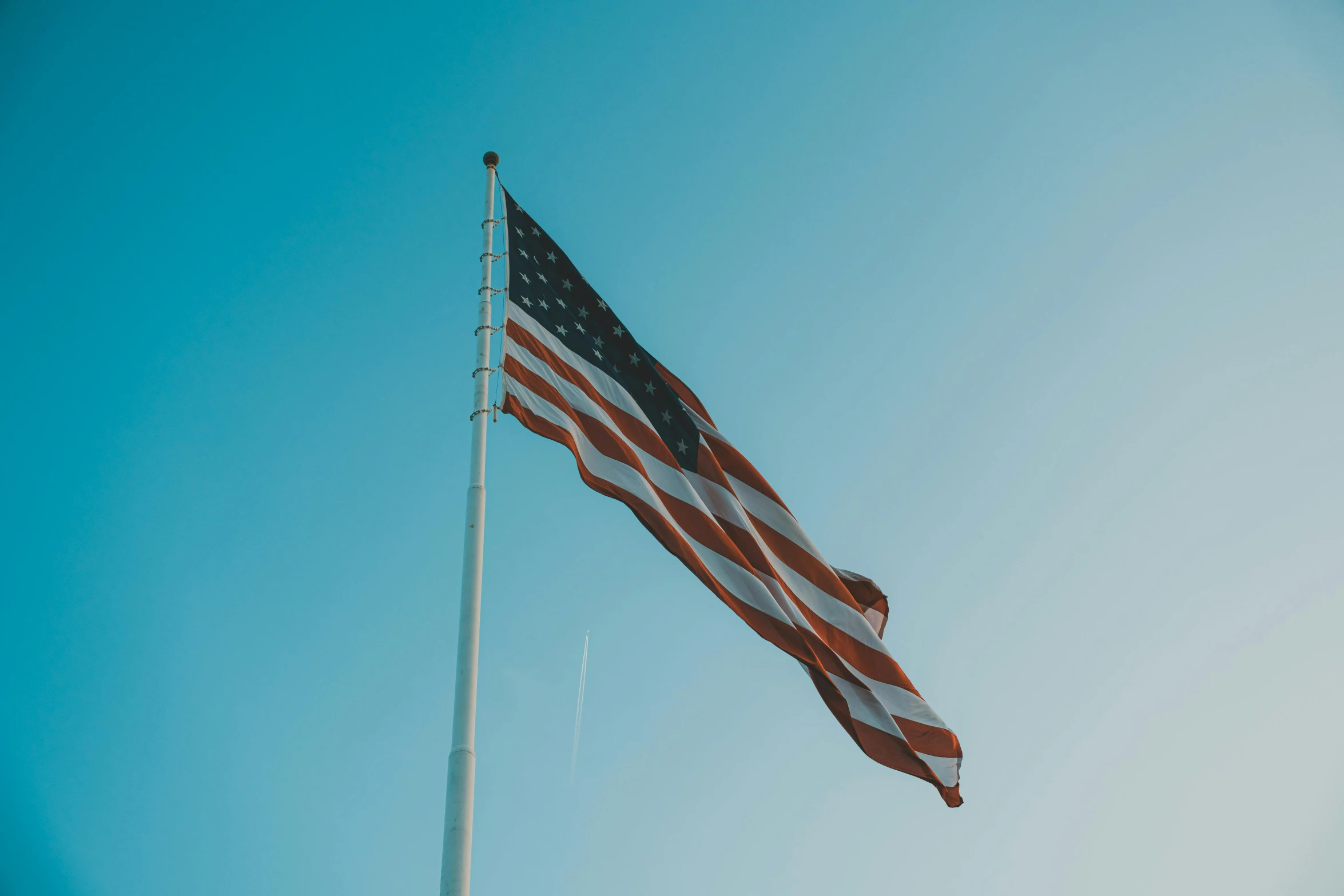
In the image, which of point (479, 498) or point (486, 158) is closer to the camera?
point (479, 498)

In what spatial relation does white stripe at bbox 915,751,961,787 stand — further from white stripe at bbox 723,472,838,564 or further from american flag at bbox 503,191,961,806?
white stripe at bbox 723,472,838,564

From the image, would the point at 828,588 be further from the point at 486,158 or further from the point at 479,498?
the point at 486,158

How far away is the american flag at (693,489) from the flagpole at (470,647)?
0.96 feet

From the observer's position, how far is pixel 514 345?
34.0 feet

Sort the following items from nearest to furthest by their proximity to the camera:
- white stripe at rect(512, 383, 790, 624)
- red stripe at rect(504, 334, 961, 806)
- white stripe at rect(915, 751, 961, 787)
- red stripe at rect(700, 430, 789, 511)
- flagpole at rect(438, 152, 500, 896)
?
1. flagpole at rect(438, 152, 500, 896)
2. white stripe at rect(512, 383, 790, 624)
3. red stripe at rect(504, 334, 961, 806)
4. white stripe at rect(915, 751, 961, 787)
5. red stripe at rect(700, 430, 789, 511)

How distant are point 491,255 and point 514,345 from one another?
4.47 feet

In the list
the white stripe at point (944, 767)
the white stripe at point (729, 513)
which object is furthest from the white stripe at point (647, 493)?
the white stripe at point (944, 767)

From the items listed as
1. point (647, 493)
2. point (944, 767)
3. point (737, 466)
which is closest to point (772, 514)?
point (737, 466)

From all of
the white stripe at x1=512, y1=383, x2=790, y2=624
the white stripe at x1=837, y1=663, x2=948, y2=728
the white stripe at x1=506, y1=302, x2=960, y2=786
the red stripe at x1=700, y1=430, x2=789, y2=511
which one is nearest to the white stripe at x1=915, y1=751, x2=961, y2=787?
the white stripe at x1=506, y1=302, x2=960, y2=786

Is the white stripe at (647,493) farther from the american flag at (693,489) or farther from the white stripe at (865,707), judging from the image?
the white stripe at (865,707)

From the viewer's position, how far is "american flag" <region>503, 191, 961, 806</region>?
34.0 ft

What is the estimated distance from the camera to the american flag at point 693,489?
1037 cm

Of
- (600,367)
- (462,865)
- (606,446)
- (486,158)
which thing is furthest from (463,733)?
(486,158)

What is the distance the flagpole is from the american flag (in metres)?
0.29
